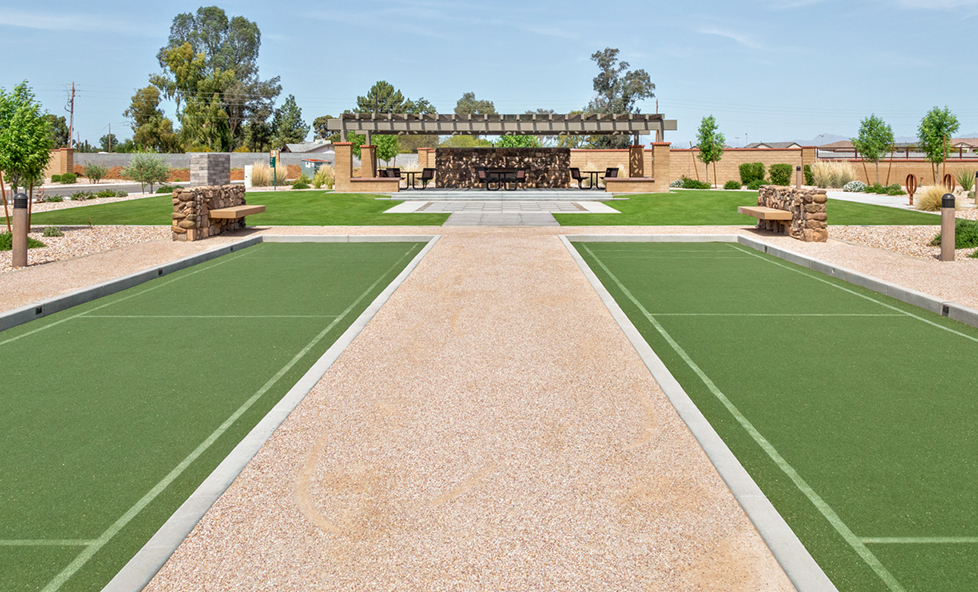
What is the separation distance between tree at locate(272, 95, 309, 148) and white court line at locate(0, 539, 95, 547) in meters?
92.3

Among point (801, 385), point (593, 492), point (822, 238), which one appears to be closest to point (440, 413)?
point (593, 492)

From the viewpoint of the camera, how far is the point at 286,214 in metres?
21.7

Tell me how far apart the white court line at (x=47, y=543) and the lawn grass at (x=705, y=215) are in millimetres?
16386

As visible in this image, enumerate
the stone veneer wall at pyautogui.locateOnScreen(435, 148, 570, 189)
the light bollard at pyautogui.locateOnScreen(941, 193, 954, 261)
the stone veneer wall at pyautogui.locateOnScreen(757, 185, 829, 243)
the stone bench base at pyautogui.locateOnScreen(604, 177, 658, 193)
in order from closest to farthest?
the light bollard at pyautogui.locateOnScreen(941, 193, 954, 261) → the stone veneer wall at pyautogui.locateOnScreen(757, 185, 829, 243) → the stone bench base at pyautogui.locateOnScreen(604, 177, 658, 193) → the stone veneer wall at pyautogui.locateOnScreen(435, 148, 570, 189)

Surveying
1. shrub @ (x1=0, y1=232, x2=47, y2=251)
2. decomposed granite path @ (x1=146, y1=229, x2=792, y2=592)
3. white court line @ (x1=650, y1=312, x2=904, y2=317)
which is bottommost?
decomposed granite path @ (x1=146, y1=229, x2=792, y2=592)

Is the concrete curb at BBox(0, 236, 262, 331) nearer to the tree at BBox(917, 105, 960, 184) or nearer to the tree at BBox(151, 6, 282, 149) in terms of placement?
the tree at BBox(917, 105, 960, 184)

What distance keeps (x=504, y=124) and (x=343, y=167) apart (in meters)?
9.01

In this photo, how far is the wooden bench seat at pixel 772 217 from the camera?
1539 centimetres

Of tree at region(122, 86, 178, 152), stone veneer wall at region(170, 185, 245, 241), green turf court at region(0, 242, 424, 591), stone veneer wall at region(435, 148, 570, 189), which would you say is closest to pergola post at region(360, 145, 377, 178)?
stone veneer wall at region(435, 148, 570, 189)

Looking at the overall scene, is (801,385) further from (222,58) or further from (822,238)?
(222,58)

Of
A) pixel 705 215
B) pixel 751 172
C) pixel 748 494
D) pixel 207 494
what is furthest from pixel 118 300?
pixel 751 172

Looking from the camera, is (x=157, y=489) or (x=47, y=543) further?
(x=157, y=489)

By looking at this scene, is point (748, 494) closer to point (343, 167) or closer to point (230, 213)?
point (230, 213)

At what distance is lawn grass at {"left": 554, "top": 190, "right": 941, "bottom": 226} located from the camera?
1933 centimetres
